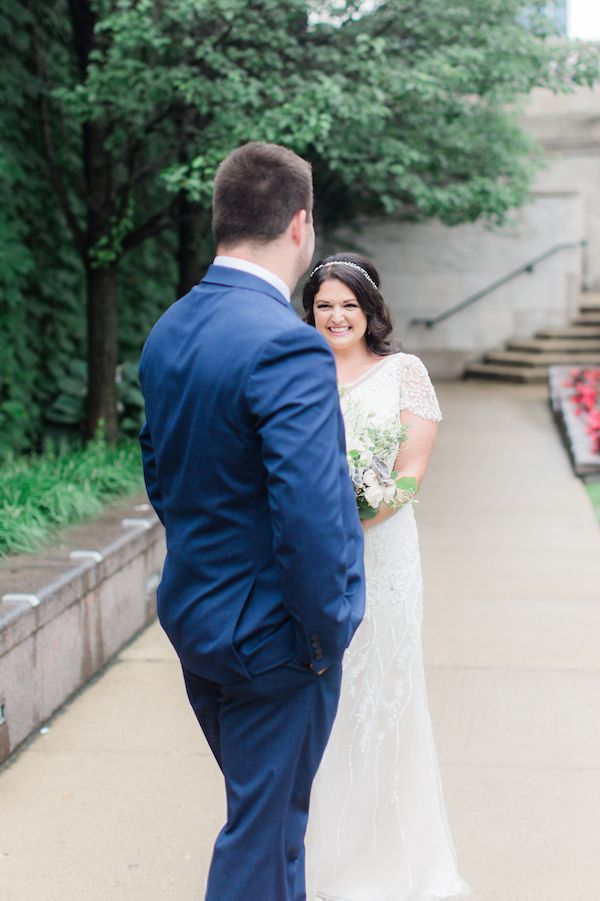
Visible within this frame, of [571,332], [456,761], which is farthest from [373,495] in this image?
[571,332]

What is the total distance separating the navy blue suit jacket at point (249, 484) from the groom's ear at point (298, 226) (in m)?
0.13

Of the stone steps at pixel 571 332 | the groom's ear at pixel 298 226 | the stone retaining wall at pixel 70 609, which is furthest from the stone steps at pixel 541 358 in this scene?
the groom's ear at pixel 298 226

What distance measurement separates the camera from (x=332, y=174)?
12.6 m

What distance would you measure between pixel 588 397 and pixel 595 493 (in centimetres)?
279

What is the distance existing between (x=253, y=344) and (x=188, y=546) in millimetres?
498

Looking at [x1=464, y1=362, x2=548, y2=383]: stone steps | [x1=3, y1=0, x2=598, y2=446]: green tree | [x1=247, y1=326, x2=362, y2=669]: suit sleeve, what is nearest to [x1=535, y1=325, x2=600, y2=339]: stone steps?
[x1=464, y1=362, x2=548, y2=383]: stone steps

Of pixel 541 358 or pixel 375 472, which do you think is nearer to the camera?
pixel 375 472

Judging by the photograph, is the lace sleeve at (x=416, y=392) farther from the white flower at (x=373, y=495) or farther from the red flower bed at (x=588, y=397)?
the red flower bed at (x=588, y=397)

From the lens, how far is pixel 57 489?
630 cm

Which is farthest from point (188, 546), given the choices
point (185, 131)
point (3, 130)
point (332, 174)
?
point (332, 174)

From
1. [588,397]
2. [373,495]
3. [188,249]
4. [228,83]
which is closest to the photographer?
[373,495]

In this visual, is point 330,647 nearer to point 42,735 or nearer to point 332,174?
point 42,735

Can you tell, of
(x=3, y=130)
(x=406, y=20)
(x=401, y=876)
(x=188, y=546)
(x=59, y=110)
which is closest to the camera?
(x=188, y=546)

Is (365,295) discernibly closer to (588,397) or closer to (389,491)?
(389,491)
